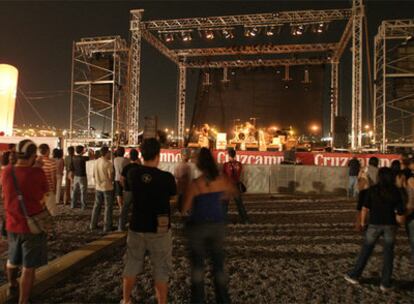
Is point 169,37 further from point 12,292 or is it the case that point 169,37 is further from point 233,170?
point 12,292

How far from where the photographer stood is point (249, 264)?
183 inches

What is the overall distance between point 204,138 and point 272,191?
8020mm

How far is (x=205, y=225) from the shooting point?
298 centimetres

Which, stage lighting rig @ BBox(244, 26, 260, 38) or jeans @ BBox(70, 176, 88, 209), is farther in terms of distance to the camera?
stage lighting rig @ BBox(244, 26, 260, 38)

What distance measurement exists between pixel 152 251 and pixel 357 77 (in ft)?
50.9

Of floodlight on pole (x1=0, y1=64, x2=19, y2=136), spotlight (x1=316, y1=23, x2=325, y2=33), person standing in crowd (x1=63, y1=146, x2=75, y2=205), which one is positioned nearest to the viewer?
person standing in crowd (x1=63, y1=146, x2=75, y2=205)

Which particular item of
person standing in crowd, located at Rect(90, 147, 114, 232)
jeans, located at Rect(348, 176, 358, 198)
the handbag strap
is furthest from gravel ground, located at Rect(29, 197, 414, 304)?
jeans, located at Rect(348, 176, 358, 198)

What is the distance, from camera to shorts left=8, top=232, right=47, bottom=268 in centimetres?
301

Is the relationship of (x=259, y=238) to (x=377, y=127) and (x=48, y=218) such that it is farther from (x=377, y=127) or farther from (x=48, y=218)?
(x=377, y=127)

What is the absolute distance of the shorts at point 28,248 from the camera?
9.87 ft

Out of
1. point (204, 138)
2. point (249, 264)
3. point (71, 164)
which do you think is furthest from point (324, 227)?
point (204, 138)

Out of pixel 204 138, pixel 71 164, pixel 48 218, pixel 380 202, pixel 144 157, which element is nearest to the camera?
pixel 144 157

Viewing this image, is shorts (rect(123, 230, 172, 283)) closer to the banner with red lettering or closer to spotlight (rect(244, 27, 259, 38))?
the banner with red lettering

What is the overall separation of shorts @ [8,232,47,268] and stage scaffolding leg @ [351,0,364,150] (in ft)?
47.8
